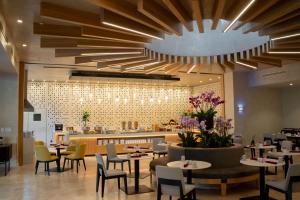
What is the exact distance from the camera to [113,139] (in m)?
12.5

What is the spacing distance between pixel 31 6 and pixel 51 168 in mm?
5814

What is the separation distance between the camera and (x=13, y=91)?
9.98m

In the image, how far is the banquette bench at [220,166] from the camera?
240 inches

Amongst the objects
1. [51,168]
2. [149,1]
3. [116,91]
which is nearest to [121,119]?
[116,91]

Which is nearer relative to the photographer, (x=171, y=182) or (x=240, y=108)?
(x=171, y=182)

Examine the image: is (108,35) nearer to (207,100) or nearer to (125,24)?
(125,24)

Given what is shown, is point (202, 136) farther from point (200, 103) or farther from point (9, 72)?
point (9, 72)

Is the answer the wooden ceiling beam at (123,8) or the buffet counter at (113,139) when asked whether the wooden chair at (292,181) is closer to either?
the wooden ceiling beam at (123,8)

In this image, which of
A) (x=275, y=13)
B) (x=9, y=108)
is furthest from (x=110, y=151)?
(x=275, y=13)

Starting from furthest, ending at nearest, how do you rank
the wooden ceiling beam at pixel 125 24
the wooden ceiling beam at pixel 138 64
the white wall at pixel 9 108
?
the white wall at pixel 9 108
the wooden ceiling beam at pixel 138 64
the wooden ceiling beam at pixel 125 24

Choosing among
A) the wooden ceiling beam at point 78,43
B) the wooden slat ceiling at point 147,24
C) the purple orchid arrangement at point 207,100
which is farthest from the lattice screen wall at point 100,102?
the wooden ceiling beam at point 78,43

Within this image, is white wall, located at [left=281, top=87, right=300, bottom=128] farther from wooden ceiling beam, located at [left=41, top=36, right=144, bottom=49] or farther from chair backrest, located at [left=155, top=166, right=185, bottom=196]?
chair backrest, located at [left=155, top=166, right=185, bottom=196]

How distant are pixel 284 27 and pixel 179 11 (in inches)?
91.8

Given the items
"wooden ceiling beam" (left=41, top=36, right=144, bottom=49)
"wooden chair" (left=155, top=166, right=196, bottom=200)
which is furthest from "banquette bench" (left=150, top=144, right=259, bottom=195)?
"wooden ceiling beam" (left=41, top=36, right=144, bottom=49)
